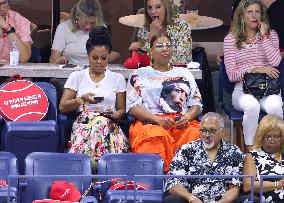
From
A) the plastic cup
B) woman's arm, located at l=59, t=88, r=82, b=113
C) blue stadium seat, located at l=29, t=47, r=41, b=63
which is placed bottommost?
woman's arm, located at l=59, t=88, r=82, b=113

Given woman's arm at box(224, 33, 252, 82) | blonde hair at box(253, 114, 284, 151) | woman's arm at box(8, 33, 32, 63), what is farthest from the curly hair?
blonde hair at box(253, 114, 284, 151)

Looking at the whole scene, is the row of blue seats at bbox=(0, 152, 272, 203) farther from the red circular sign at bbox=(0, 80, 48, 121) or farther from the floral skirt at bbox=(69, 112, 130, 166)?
the red circular sign at bbox=(0, 80, 48, 121)

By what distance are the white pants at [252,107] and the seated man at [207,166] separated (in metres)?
1.48

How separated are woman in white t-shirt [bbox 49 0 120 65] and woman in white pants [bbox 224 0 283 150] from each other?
135cm

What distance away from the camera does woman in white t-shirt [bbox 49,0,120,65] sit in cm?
1177

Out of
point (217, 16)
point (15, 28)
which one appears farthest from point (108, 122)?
point (217, 16)

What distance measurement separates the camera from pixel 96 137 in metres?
10.7

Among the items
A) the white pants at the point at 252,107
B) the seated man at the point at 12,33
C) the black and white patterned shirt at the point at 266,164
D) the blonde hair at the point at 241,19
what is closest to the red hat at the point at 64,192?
the black and white patterned shirt at the point at 266,164

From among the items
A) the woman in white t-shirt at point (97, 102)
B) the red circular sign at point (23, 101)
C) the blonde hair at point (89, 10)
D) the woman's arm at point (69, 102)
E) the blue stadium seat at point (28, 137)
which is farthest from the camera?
the blonde hair at point (89, 10)

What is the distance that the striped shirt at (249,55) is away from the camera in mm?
11586

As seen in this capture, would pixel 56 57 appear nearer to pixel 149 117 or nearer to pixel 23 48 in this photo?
pixel 23 48

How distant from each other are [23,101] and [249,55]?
2.32 m

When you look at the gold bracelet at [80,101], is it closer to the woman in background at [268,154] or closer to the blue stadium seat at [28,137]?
the blue stadium seat at [28,137]

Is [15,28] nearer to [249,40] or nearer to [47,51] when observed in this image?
[47,51]
